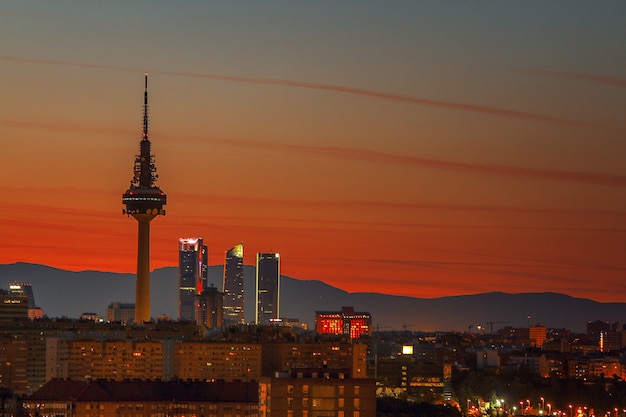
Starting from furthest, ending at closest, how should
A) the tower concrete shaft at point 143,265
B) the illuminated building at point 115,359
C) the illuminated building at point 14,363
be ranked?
the tower concrete shaft at point 143,265 < the illuminated building at point 14,363 < the illuminated building at point 115,359

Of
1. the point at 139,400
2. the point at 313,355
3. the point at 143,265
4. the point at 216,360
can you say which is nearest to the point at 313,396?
the point at 139,400

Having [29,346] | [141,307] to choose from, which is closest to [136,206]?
[141,307]

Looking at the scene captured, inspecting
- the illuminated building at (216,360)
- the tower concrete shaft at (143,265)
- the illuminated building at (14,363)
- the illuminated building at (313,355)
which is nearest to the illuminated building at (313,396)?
the illuminated building at (14,363)

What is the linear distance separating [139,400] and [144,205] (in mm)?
77724

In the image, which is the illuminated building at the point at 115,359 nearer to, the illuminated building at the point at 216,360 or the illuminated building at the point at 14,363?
the illuminated building at the point at 216,360

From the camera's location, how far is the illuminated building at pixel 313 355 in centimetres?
15530

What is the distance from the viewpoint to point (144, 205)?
189m

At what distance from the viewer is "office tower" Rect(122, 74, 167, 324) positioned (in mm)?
186250

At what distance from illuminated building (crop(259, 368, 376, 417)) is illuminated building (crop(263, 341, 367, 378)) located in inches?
3522

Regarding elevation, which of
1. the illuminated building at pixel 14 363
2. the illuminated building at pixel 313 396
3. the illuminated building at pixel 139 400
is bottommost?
the illuminated building at pixel 313 396

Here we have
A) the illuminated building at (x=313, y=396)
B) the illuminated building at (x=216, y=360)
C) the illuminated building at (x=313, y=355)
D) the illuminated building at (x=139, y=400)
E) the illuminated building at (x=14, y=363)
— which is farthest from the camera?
the illuminated building at (x=313, y=355)

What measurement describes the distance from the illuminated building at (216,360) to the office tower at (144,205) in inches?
1117

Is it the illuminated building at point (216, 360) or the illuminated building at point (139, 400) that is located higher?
the illuminated building at point (216, 360)

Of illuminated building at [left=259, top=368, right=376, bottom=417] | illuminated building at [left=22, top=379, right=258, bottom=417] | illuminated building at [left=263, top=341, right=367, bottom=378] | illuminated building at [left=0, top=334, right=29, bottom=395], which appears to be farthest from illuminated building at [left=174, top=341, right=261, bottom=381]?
illuminated building at [left=259, top=368, right=376, bottom=417]
